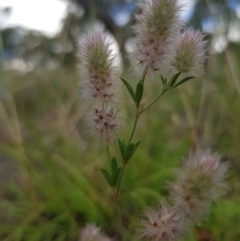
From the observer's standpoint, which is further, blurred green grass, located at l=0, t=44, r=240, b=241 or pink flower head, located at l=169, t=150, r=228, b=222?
blurred green grass, located at l=0, t=44, r=240, b=241

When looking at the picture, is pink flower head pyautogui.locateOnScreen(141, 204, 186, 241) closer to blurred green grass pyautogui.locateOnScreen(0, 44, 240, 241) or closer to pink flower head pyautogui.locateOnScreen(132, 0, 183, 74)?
pink flower head pyautogui.locateOnScreen(132, 0, 183, 74)

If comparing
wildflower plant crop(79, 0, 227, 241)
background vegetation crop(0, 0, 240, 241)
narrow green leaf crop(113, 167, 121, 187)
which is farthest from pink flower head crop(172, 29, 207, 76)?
background vegetation crop(0, 0, 240, 241)

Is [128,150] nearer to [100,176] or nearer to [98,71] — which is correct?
[98,71]

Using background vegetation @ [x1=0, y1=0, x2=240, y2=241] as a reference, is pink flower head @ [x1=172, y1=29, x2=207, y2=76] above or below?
above

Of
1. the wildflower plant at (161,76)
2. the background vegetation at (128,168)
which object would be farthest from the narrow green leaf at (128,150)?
the background vegetation at (128,168)

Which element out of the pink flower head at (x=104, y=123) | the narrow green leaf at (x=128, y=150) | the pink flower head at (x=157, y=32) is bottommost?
the narrow green leaf at (x=128, y=150)

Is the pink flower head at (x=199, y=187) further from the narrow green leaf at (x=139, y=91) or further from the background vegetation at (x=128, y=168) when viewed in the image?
the background vegetation at (x=128, y=168)

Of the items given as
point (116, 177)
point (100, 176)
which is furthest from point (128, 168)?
point (116, 177)
